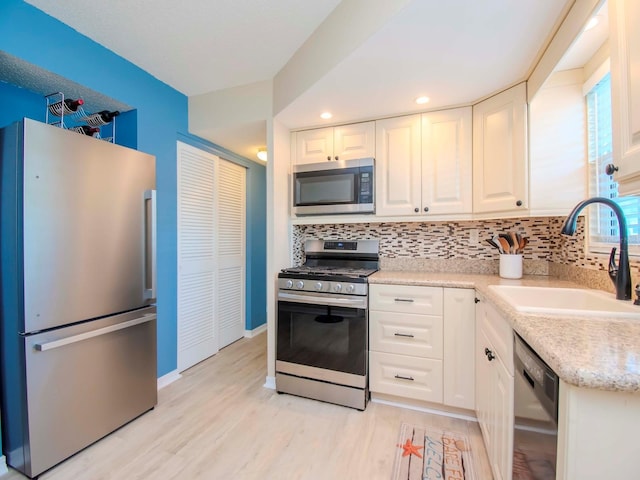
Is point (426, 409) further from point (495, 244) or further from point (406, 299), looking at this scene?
point (495, 244)

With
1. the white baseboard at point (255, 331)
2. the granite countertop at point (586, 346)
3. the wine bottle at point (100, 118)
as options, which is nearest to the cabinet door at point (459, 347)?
the granite countertop at point (586, 346)

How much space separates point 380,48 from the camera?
147cm

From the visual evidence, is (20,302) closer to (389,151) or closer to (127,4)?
(127,4)

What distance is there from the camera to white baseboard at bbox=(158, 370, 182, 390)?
2.34m

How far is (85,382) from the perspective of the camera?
1616mm

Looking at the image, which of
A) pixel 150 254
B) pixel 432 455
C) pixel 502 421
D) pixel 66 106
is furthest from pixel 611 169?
pixel 66 106

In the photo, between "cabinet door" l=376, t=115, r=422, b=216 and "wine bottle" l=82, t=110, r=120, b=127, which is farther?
"cabinet door" l=376, t=115, r=422, b=216

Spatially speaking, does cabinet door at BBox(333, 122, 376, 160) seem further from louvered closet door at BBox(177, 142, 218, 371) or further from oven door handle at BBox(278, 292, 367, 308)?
louvered closet door at BBox(177, 142, 218, 371)

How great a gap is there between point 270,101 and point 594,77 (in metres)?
2.07

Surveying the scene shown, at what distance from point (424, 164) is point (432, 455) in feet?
6.21

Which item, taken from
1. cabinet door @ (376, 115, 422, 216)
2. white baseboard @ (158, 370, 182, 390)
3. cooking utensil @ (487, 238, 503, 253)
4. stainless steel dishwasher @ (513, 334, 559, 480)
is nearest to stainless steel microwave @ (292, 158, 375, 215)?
cabinet door @ (376, 115, 422, 216)

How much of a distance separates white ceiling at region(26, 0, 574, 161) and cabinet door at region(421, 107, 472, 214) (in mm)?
125

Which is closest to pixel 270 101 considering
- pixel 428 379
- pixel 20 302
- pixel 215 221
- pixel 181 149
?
pixel 181 149

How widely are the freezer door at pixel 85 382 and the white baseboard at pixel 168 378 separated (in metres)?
0.34
